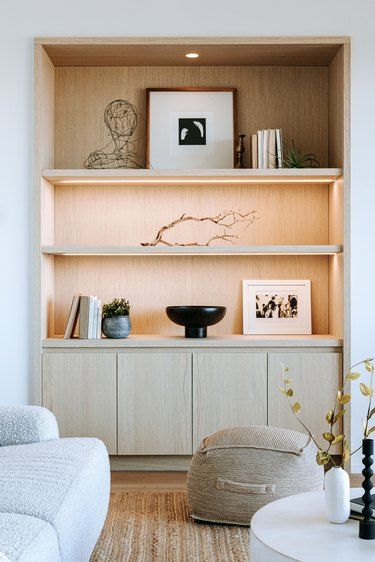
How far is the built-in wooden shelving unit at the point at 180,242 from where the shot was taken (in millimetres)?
4543

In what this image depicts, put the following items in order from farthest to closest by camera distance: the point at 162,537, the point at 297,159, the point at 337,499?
the point at 297,159 < the point at 162,537 < the point at 337,499

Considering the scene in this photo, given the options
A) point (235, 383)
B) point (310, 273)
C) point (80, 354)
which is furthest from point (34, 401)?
point (310, 273)

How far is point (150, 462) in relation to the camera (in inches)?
182

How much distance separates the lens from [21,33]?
4.59 meters

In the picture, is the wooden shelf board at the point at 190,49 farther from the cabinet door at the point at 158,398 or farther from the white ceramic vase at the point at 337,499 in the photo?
the white ceramic vase at the point at 337,499

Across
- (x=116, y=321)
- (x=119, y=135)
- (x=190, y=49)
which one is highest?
(x=190, y=49)

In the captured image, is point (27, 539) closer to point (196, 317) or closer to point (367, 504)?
point (367, 504)

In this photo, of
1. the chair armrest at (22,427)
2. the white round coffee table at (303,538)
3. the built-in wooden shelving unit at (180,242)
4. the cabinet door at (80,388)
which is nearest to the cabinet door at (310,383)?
the built-in wooden shelving unit at (180,242)

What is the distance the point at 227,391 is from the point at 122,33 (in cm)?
207

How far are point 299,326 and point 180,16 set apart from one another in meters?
1.92

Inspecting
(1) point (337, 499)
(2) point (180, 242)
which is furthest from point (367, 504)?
(2) point (180, 242)

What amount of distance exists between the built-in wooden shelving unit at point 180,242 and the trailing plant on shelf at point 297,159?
0.06m

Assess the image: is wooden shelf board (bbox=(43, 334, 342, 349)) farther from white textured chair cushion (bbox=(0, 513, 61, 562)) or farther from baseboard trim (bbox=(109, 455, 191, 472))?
white textured chair cushion (bbox=(0, 513, 61, 562))

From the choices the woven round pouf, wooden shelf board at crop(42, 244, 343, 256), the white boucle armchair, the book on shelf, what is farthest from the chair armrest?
wooden shelf board at crop(42, 244, 343, 256)
